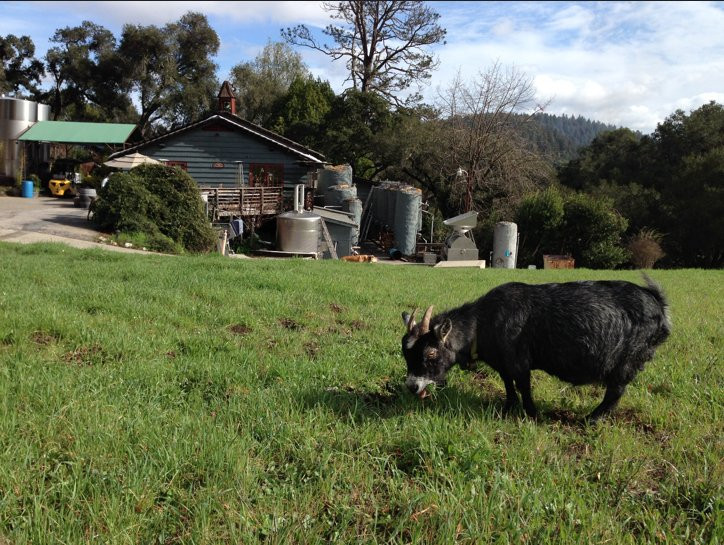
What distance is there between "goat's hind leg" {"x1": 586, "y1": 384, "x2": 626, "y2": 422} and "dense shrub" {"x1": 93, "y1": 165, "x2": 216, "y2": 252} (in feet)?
53.0

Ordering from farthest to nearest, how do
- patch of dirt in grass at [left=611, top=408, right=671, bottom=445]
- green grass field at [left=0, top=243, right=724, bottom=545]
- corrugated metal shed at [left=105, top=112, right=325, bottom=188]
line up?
corrugated metal shed at [left=105, top=112, right=325, bottom=188], patch of dirt in grass at [left=611, top=408, right=671, bottom=445], green grass field at [left=0, top=243, right=724, bottom=545]

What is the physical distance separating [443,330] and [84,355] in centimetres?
323

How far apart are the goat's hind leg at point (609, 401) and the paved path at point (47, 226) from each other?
15.0 m

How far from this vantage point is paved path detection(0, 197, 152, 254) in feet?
55.7

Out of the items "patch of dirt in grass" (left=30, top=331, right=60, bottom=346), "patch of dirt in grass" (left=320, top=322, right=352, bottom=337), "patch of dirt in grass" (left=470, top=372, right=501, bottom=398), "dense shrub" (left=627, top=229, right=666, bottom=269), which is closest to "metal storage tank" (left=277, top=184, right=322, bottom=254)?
"dense shrub" (left=627, top=229, right=666, bottom=269)

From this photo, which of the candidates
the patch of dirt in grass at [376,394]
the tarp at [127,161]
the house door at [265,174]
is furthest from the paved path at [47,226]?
the patch of dirt in grass at [376,394]

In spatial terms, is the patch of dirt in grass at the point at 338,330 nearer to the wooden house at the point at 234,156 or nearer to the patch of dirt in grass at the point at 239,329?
the patch of dirt in grass at the point at 239,329

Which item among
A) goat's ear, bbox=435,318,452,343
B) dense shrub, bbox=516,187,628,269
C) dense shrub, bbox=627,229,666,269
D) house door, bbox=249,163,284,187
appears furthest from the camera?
house door, bbox=249,163,284,187

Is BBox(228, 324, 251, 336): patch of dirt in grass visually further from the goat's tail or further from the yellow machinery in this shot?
the yellow machinery

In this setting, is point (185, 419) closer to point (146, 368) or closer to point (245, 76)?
point (146, 368)

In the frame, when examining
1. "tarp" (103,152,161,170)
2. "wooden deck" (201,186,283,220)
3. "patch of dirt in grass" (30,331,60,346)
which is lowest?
"patch of dirt in grass" (30,331,60,346)

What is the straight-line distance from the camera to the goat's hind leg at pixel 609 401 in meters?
4.20

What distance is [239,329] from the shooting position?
6.43 m

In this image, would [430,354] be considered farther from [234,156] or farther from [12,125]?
[12,125]
